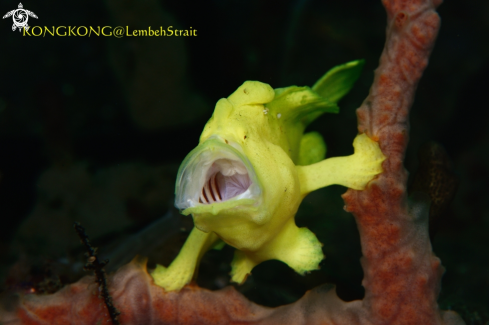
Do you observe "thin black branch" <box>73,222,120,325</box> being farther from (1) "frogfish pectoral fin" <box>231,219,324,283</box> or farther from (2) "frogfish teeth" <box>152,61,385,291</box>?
(1) "frogfish pectoral fin" <box>231,219,324,283</box>

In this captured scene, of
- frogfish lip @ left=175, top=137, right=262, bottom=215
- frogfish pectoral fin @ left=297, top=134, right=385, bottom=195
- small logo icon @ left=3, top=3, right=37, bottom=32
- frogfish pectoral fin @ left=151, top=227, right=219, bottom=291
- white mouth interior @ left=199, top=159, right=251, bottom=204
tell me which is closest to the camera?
frogfish lip @ left=175, top=137, right=262, bottom=215

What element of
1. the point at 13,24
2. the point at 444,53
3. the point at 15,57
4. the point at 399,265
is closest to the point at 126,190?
the point at 15,57

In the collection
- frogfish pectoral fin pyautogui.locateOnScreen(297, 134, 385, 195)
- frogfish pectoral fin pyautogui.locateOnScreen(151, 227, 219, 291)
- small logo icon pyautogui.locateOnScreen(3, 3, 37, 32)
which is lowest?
frogfish pectoral fin pyautogui.locateOnScreen(151, 227, 219, 291)

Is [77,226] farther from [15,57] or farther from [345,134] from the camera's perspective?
[345,134]

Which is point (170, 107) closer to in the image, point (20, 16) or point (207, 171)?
point (20, 16)

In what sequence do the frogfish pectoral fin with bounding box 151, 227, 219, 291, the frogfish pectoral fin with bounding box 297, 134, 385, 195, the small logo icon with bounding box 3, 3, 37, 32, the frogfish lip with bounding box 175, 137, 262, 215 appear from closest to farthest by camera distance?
1. the frogfish lip with bounding box 175, 137, 262, 215
2. the frogfish pectoral fin with bounding box 297, 134, 385, 195
3. the frogfish pectoral fin with bounding box 151, 227, 219, 291
4. the small logo icon with bounding box 3, 3, 37, 32

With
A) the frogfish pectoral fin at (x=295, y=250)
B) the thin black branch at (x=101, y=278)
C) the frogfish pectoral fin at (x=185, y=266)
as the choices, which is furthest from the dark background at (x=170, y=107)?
the frogfish pectoral fin at (x=295, y=250)

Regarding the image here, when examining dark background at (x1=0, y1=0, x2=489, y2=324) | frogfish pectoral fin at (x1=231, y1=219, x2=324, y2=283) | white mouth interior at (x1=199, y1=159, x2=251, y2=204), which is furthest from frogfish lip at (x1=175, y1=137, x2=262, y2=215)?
dark background at (x1=0, y1=0, x2=489, y2=324)

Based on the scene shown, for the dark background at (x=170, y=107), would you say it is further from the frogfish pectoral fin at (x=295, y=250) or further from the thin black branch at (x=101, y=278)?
the frogfish pectoral fin at (x=295, y=250)

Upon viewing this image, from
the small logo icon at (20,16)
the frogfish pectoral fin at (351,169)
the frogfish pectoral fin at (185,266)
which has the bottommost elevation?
the frogfish pectoral fin at (185,266)
